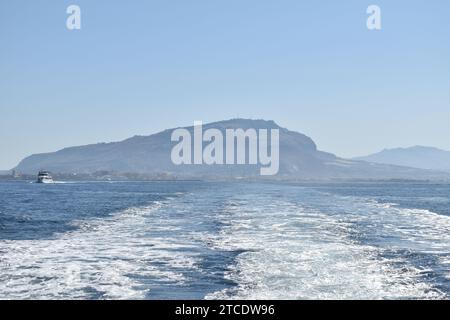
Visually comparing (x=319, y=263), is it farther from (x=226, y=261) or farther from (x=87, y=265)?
(x=87, y=265)

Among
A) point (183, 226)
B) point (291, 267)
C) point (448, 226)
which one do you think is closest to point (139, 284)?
point (291, 267)

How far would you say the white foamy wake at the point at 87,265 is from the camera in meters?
19.5

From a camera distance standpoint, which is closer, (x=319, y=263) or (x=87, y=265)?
(x=87, y=265)

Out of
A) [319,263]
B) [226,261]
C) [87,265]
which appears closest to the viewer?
[87,265]

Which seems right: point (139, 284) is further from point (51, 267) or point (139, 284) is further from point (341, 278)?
point (341, 278)

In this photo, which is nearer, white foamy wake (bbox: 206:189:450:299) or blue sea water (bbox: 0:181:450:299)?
white foamy wake (bbox: 206:189:450:299)

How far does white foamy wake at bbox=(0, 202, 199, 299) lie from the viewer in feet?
64.1

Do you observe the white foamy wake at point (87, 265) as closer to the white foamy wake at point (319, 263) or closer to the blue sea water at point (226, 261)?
the blue sea water at point (226, 261)

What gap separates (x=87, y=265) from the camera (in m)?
24.8

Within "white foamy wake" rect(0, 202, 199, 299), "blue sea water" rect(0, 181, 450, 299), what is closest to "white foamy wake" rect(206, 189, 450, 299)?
"blue sea water" rect(0, 181, 450, 299)

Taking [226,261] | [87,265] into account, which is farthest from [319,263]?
[87,265]

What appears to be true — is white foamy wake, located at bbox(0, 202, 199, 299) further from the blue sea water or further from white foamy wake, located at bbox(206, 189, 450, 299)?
white foamy wake, located at bbox(206, 189, 450, 299)
